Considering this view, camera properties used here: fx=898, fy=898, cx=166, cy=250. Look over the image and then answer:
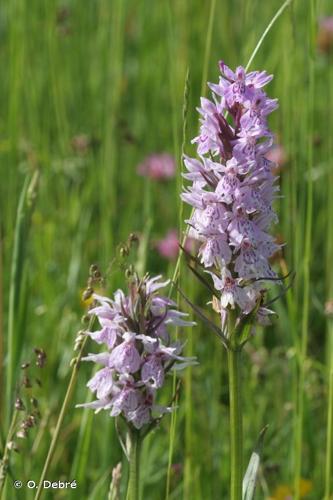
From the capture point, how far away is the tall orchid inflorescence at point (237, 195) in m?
0.98

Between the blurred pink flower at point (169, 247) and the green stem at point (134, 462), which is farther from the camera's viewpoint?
the blurred pink flower at point (169, 247)

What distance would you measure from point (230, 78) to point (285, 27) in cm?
100

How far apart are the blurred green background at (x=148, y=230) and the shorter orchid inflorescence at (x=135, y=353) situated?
189 millimetres

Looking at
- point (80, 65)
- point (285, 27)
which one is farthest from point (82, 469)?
point (80, 65)

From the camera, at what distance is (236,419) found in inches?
40.1

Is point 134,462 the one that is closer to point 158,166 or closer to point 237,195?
point 237,195

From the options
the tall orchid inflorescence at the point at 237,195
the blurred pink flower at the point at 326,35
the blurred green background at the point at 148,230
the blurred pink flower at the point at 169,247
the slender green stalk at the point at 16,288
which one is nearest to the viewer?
the tall orchid inflorescence at the point at 237,195

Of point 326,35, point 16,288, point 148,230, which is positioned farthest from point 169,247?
point 326,35

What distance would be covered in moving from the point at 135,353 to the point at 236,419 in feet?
0.47

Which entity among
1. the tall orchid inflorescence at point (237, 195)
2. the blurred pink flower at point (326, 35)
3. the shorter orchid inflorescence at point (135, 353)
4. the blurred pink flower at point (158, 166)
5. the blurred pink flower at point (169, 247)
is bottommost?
the shorter orchid inflorescence at point (135, 353)

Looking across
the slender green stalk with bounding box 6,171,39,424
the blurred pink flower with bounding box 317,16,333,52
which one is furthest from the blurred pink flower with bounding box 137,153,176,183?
the slender green stalk with bounding box 6,171,39,424

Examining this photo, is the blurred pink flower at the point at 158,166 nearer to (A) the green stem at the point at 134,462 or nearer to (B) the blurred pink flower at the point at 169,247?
(B) the blurred pink flower at the point at 169,247

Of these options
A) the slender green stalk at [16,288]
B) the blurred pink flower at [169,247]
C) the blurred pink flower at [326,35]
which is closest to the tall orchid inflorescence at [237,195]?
the slender green stalk at [16,288]

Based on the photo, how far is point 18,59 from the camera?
2.28 metres
